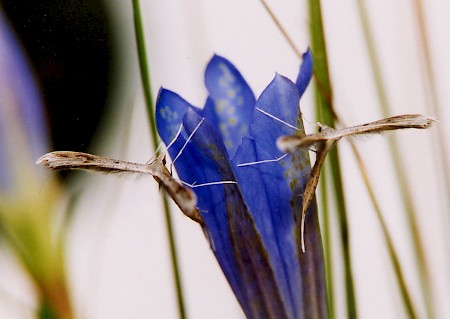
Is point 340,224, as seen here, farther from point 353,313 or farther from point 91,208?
point 91,208

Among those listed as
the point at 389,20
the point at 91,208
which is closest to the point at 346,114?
the point at 389,20

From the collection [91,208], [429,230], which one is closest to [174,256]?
[91,208]

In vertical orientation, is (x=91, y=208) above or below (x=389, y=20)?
below

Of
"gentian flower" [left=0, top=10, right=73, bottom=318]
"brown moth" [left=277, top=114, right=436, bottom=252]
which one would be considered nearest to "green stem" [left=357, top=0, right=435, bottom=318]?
"brown moth" [left=277, top=114, right=436, bottom=252]

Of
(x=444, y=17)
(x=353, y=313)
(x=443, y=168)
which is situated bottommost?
(x=353, y=313)

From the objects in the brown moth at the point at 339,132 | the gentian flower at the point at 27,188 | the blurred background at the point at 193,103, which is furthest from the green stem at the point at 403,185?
the gentian flower at the point at 27,188

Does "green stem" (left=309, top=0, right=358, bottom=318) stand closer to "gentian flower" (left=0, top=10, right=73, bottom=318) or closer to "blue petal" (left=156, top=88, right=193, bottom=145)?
"blue petal" (left=156, top=88, right=193, bottom=145)
